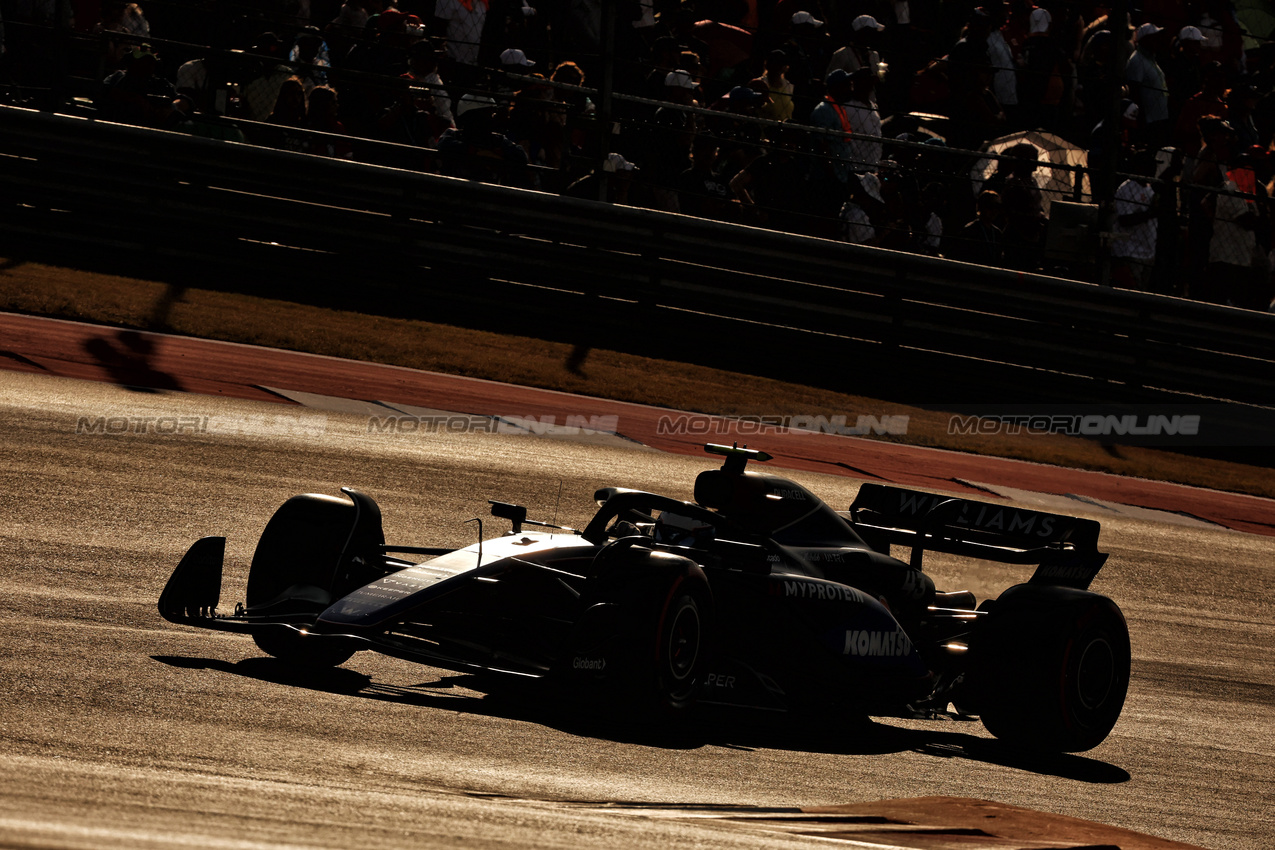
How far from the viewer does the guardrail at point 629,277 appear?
14773 mm

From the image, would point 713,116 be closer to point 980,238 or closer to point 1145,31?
point 980,238

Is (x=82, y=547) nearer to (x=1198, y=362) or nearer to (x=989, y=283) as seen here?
(x=989, y=283)

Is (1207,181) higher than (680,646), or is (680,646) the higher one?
(1207,181)

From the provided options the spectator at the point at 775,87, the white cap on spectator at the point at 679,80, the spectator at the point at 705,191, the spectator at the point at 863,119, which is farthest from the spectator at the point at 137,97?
the spectator at the point at 863,119

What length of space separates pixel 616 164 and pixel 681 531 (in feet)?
28.6

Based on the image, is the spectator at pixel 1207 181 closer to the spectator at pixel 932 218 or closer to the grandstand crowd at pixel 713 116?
the grandstand crowd at pixel 713 116

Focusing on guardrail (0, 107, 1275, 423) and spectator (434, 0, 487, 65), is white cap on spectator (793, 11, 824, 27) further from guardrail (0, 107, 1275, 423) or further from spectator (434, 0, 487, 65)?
spectator (434, 0, 487, 65)

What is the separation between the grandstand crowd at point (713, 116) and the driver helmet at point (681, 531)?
7.74 meters

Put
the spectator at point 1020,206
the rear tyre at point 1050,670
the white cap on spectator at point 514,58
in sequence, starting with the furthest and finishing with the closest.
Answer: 1. the white cap on spectator at point 514,58
2. the spectator at point 1020,206
3. the rear tyre at point 1050,670

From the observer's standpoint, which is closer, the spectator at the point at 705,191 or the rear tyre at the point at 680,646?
the rear tyre at the point at 680,646

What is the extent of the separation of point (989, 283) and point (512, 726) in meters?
10.4

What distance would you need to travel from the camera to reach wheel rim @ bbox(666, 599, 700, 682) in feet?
19.1

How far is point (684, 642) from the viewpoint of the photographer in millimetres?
5922

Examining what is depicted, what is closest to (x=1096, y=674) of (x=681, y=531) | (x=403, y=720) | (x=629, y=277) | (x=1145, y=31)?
(x=681, y=531)
